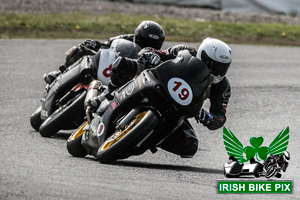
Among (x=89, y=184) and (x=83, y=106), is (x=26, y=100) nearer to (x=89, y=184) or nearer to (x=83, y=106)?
(x=83, y=106)

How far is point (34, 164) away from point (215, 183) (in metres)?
1.55

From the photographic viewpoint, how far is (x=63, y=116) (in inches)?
302

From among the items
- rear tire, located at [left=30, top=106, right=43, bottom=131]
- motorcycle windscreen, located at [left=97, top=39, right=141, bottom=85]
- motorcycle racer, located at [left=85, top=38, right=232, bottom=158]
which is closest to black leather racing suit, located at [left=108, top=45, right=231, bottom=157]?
motorcycle racer, located at [left=85, top=38, right=232, bottom=158]

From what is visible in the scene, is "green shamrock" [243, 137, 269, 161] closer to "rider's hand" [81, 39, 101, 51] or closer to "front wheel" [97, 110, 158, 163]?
"front wheel" [97, 110, 158, 163]

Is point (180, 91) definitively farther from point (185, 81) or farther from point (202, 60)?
point (202, 60)

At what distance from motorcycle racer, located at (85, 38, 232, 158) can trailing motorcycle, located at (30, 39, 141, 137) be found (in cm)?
58

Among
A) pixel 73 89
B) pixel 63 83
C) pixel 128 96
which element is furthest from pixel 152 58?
pixel 63 83

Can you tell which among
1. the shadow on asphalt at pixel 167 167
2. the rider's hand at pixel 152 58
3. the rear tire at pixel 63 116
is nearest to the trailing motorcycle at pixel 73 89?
the rear tire at pixel 63 116

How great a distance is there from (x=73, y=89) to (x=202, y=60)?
2.17 metres

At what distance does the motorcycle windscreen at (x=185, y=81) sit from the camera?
6.02m

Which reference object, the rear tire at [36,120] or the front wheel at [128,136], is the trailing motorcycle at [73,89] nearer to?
the rear tire at [36,120]

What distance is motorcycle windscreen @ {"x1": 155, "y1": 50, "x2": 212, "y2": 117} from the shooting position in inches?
237

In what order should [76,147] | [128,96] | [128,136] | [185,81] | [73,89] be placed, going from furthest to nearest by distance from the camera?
[73,89], [76,147], [128,96], [185,81], [128,136]

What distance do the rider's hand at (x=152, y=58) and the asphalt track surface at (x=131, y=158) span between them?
954 mm
